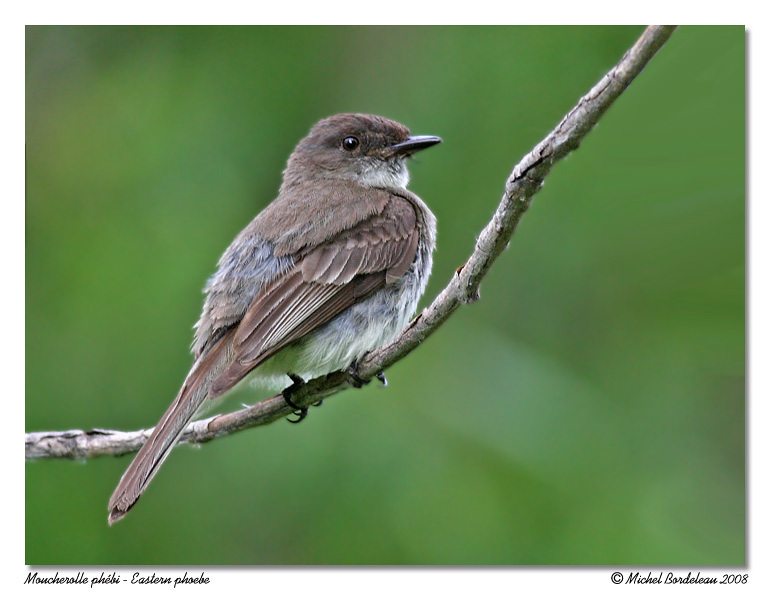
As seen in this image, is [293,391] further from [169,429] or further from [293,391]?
[169,429]

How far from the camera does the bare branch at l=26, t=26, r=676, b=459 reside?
2938 mm

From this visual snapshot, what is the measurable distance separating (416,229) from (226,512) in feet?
8.31

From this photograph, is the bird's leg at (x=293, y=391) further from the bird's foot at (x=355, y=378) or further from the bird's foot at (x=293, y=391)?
the bird's foot at (x=355, y=378)

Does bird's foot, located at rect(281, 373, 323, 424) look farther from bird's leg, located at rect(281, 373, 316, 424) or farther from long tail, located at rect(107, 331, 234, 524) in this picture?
long tail, located at rect(107, 331, 234, 524)

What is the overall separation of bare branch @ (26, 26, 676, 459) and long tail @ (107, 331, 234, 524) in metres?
0.31

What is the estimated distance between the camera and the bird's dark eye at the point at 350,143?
6.28 m

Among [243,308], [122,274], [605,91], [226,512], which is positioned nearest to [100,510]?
[226,512]

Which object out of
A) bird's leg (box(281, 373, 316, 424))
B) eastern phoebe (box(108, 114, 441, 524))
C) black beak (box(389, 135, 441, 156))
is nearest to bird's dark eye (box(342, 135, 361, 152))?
black beak (box(389, 135, 441, 156))

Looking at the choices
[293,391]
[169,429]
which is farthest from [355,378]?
[169,429]

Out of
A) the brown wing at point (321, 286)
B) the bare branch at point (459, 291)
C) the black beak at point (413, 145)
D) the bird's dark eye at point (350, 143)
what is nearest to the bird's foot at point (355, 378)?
the bare branch at point (459, 291)

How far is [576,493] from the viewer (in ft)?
20.2

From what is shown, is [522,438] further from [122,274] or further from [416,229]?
[122,274]

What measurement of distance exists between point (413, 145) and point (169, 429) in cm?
272

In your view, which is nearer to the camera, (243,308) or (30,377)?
(243,308)
